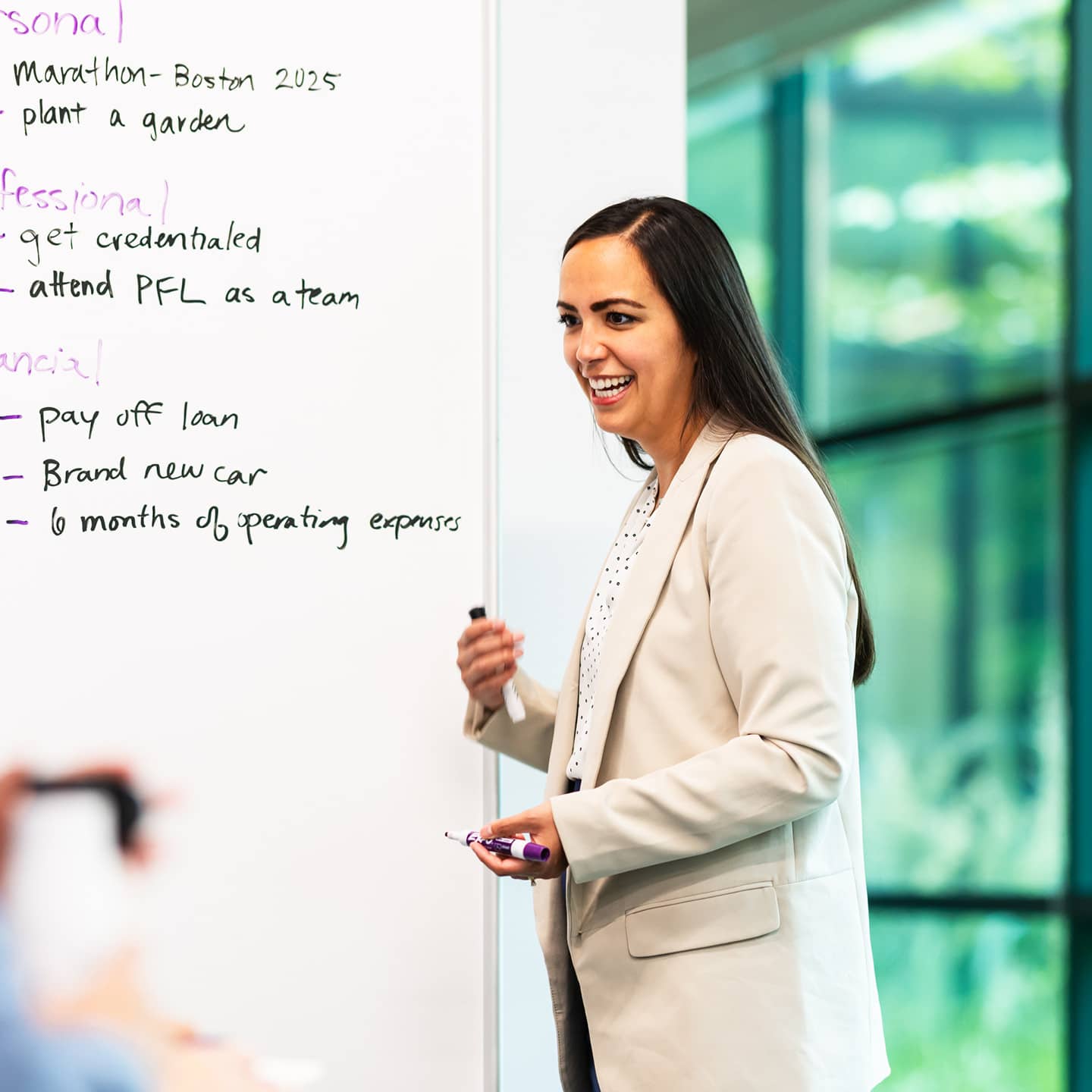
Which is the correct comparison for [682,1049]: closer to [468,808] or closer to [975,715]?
[468,808]

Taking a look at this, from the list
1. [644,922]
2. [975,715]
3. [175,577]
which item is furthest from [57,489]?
[975,715]

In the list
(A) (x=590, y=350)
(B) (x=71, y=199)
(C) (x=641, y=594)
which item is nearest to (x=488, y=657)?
(C) (x=641, y=594)

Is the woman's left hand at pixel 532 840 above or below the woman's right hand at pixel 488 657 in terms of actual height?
below

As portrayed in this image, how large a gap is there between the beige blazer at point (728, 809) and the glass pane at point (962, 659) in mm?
2194

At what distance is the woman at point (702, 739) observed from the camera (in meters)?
1.13

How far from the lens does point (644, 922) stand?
1197 mm

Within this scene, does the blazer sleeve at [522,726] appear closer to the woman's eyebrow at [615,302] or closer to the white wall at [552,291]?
the white wall at [552,291]

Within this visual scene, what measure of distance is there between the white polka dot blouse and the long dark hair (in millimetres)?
151

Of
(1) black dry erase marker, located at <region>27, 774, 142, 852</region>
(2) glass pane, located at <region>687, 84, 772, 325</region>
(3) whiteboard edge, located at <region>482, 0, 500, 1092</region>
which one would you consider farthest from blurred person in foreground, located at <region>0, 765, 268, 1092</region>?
(2) glass pane, located at <region>687, 84, 772, 325</region>

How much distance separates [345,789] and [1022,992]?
2.53 metres

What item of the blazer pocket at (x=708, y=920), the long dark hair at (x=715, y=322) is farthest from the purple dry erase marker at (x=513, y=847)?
the long dark hair at (x=715, y=322)

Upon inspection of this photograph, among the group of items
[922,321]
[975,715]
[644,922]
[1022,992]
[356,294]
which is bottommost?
[1022,992]

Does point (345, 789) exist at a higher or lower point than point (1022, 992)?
higher

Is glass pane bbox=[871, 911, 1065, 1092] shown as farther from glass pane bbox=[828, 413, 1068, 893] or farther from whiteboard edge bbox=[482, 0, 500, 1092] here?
whiteboard edge bbox=[482, 0, 500, 1092]
